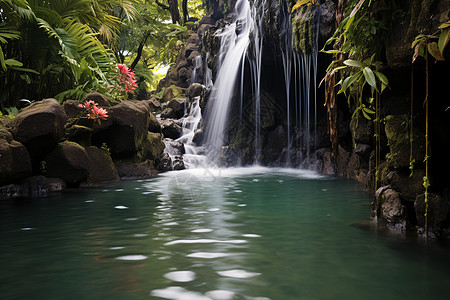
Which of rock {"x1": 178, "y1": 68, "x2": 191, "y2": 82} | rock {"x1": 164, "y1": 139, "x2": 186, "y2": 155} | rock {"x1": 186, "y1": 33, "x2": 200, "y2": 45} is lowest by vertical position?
rock {"x1": 164, "y1": 139, "x2": 186, "y2": 155}

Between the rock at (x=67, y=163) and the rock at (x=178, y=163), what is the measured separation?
15.3ft

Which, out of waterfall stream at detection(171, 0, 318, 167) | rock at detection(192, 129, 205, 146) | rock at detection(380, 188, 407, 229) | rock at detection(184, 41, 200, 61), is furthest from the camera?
rock at detection(184, 41, 200, 61)

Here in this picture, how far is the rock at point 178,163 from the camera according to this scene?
1221 centimetres

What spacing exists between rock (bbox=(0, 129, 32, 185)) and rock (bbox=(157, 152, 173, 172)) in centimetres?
518

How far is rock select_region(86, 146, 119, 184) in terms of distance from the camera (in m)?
8.52

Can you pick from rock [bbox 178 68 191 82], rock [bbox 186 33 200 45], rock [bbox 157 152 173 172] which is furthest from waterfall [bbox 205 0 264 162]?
rock [bbox 186 33 200 45]

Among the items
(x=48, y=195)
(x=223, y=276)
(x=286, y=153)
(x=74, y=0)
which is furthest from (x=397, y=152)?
(x=74, y=0)

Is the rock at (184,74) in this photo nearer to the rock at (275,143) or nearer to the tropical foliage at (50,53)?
the rock at (275,143)

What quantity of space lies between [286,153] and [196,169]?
3.29 metres

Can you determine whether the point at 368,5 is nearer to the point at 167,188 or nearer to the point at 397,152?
the point at 397,152

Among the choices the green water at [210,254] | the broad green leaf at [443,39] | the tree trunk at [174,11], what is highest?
the tree trunk at [174,11]

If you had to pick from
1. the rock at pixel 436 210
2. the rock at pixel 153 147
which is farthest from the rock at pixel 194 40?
the rock at pixel 436 210

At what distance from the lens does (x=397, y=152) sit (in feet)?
12.7

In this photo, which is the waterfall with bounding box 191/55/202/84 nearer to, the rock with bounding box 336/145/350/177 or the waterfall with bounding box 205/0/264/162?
the waterfall with bounding box 205/0/264/162
